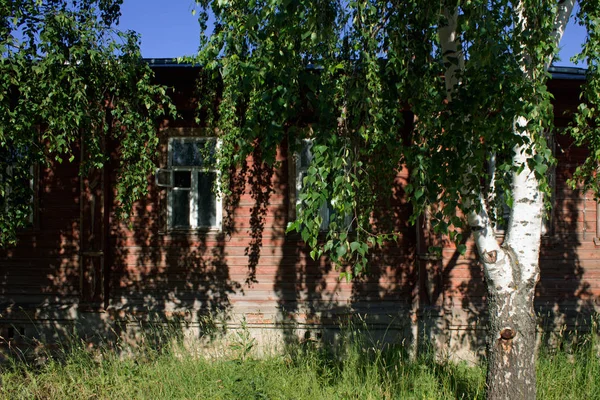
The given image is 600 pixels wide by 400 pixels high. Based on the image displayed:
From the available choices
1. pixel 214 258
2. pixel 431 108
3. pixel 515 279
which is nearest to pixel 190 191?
pixel 214 258

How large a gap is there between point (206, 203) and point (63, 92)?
3.46 metres

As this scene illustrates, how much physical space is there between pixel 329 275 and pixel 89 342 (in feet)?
12.1

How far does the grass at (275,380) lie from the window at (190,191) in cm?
240

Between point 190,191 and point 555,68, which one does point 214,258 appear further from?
point 555,68

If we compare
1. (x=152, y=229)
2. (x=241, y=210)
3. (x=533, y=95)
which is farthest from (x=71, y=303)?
(x=533, y=95)

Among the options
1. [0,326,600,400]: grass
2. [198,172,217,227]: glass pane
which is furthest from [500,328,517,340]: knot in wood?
[198,172,217,227]: glass pane

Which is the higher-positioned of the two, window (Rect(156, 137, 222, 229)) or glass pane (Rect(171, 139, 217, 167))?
glass pane (Rect(171, 139, 217, 167))

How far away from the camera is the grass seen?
4801 millimetres

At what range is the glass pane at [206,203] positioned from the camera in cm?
768

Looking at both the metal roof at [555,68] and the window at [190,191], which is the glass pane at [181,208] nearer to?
the window at [190,191]

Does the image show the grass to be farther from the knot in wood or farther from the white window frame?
the white window frame

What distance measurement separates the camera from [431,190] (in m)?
3.05

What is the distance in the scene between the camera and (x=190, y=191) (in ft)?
25.1

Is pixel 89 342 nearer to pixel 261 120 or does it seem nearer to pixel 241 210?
pixel 241 210
